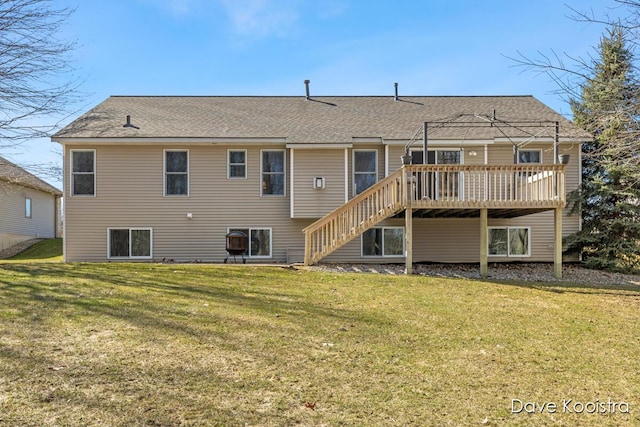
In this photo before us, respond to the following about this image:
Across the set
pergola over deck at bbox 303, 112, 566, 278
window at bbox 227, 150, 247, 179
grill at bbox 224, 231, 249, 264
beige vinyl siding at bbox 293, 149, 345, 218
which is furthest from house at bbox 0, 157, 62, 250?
pergola over deck at bbox 303, 112, 566, 278

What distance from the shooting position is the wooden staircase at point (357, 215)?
1110 cm

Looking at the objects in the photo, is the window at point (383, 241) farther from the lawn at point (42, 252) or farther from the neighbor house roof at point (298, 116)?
the lawn at point (42, 252)

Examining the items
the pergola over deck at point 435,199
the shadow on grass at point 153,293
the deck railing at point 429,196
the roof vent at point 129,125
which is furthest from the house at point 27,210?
the pergola over deck at point 435,199

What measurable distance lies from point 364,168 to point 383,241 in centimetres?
234

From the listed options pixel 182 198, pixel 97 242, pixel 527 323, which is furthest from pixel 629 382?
pixel 97 242

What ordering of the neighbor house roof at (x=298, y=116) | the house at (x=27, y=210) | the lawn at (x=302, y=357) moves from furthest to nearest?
the house at (x=27, y=210) < the neighbor house roof at (x=298, y=116) < the lawn at (x=302, y=357)

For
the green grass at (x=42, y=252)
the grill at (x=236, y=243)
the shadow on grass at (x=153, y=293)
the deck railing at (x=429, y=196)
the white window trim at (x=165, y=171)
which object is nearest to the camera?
the shadow on grass at (x=153, y=293)

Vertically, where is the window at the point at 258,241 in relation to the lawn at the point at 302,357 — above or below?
above

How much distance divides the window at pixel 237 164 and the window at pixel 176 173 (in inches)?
51.6

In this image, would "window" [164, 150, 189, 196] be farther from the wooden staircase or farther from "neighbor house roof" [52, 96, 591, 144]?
the wooden staircase

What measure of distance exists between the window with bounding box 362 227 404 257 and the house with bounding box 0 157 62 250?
46.3 ft

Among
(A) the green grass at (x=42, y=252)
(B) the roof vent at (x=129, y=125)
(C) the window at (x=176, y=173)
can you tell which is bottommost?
(A) the green grass at (x=42, y=252)

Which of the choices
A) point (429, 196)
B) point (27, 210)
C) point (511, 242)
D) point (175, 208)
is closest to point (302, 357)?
point (429, 196)

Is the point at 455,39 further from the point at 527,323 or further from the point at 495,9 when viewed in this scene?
the point at 527,323
